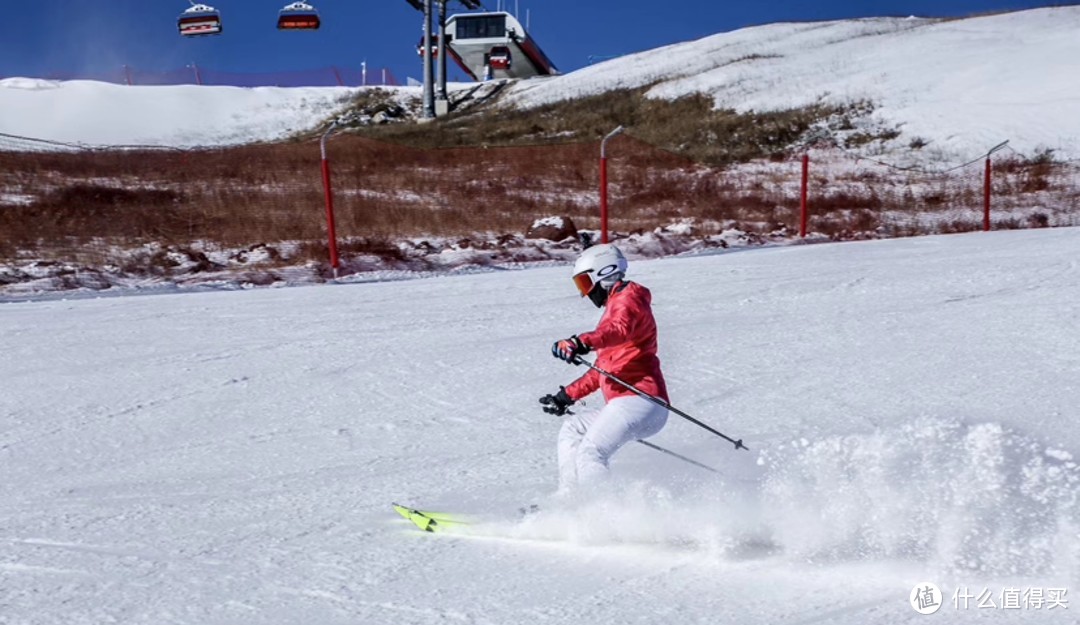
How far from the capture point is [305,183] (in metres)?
17.3

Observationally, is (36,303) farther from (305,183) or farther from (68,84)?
(68,84)

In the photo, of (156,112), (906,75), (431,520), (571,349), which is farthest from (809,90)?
(431,520)

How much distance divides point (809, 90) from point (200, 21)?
21.8m

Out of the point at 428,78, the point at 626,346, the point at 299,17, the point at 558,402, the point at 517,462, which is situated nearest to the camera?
the point at 558,402

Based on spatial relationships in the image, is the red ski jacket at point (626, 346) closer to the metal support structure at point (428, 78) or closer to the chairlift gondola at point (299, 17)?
the chairlift gondola at point (299, 17)

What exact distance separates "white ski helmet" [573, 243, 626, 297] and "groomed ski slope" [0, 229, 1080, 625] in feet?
3.09

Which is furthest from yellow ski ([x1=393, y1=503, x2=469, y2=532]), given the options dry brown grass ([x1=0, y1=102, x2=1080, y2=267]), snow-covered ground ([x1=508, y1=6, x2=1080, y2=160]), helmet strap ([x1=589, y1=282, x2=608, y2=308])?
snow-covered ground ([x1=508, y1=6, x2=1080, y2=160])

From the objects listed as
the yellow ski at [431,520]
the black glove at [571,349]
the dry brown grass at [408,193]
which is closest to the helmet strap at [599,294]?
the black glove at [571,349]

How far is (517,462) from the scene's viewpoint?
→ 5.23 meters

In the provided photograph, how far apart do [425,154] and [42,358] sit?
13440 millimetres

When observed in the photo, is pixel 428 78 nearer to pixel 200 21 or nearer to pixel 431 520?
pixel 200 21

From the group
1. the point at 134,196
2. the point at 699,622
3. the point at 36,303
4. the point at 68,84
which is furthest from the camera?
the point at 68,84

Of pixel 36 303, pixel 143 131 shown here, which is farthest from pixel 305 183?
pixel 143 131

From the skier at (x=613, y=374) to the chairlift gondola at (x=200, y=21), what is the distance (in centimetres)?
3019
